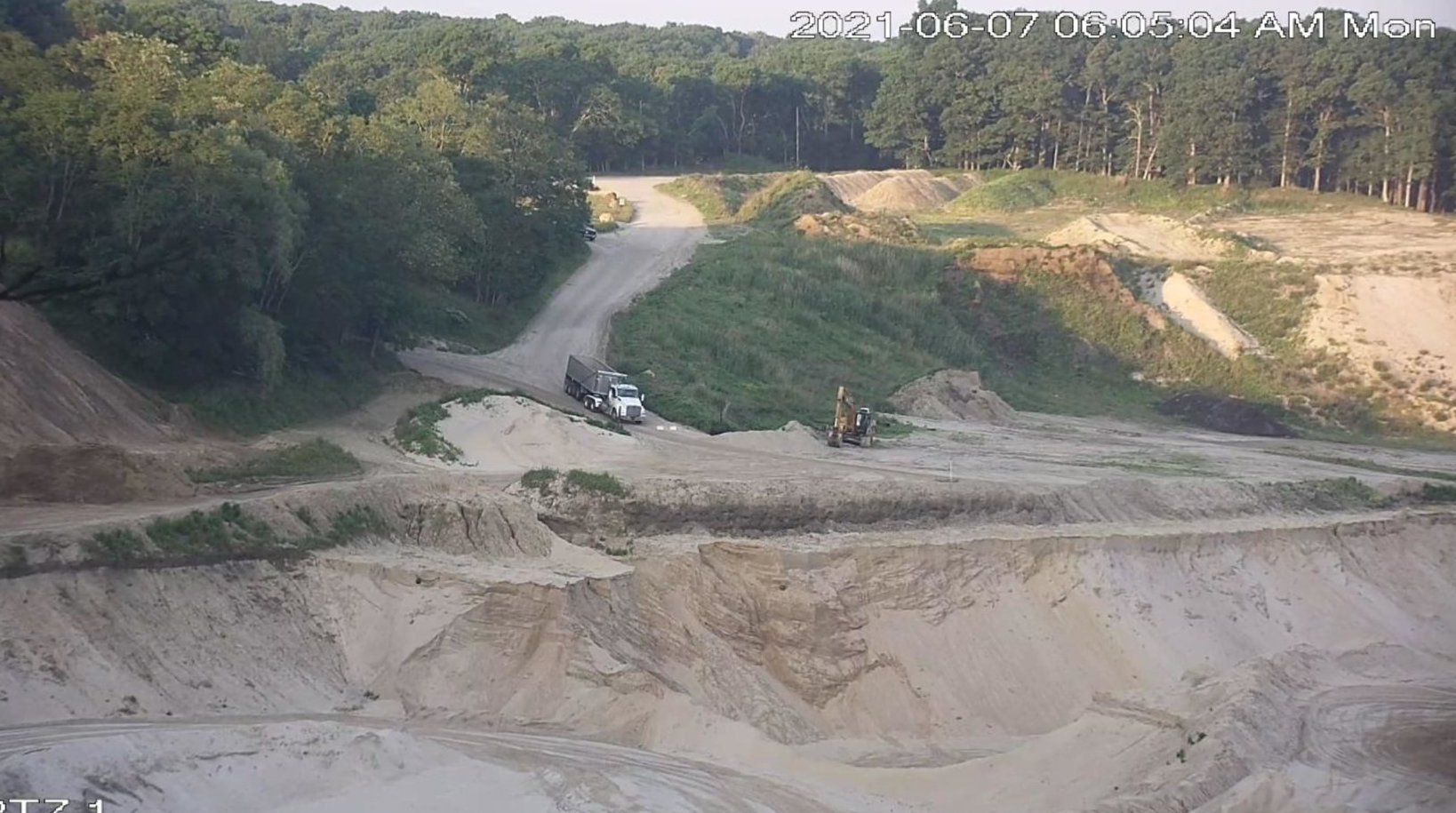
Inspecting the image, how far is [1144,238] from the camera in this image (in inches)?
3184

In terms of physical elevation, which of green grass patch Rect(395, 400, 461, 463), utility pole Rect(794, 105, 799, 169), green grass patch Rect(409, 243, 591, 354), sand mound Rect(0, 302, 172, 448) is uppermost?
utility pole Rect(794, 105, 799, 169)

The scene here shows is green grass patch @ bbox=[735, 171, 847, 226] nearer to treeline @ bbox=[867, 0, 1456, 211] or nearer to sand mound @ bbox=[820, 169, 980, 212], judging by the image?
sand mound @ bbox=[820, 169, 980, 212]

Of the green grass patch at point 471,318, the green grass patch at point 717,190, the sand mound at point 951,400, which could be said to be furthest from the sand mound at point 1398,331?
the green grass patch at point 471,318

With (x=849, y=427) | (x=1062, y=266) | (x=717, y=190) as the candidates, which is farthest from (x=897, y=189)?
(x=849, y=427)

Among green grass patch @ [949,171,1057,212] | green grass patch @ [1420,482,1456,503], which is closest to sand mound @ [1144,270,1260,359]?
green grass patch @ [1420,482,1456,503]

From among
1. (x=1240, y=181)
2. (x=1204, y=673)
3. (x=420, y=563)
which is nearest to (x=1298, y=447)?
(x=1204, y=673)

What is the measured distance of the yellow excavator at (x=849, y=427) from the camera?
46.0m

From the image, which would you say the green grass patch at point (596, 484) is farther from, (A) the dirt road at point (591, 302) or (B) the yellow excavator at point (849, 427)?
(A) the dirt road at point (591, 302)

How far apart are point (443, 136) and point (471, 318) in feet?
24.3

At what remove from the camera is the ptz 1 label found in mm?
16969

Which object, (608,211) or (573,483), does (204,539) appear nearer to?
(573,483)

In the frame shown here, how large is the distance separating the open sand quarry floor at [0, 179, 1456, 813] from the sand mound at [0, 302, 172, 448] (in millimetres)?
4676

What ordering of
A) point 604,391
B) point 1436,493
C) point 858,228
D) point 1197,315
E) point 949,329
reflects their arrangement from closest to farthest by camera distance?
1. point 1436,493
2. point 604,391
3. point 949,329
4. point 1197,315
5. point 858,228

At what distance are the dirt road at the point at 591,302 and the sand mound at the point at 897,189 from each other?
15.1 meters
